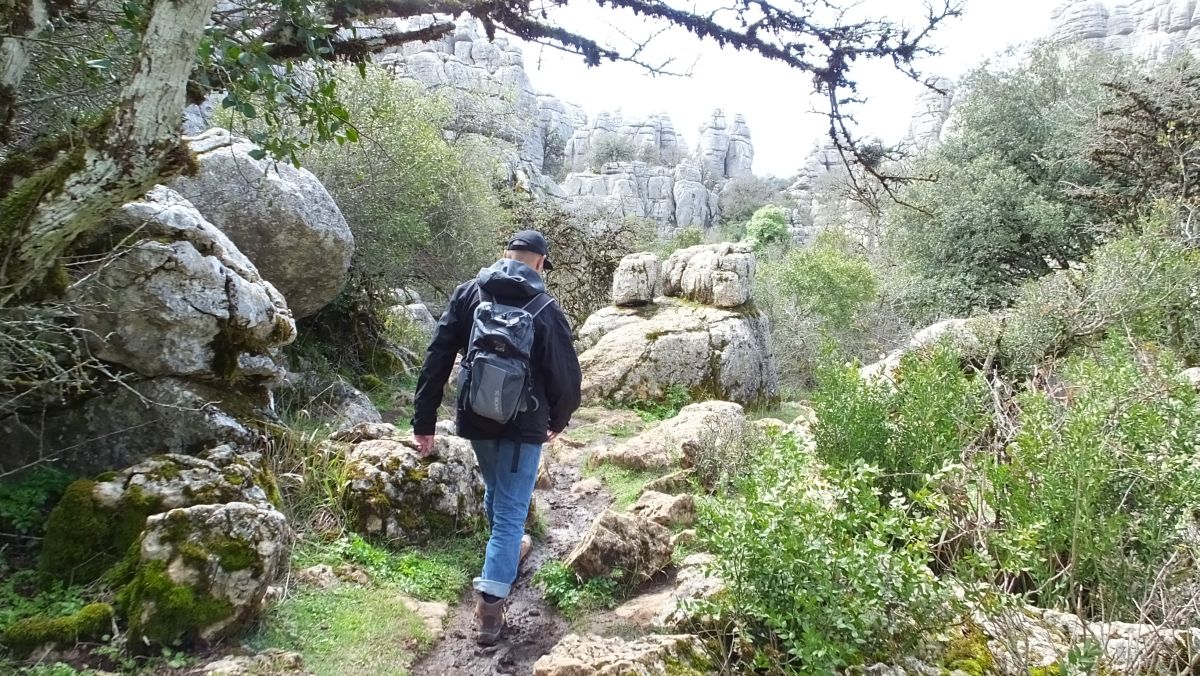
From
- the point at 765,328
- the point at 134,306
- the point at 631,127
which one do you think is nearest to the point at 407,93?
the point at 765,328

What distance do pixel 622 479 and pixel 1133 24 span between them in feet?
176

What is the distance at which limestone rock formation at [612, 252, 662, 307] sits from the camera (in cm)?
1155

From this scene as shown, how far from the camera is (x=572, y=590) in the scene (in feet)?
13.2

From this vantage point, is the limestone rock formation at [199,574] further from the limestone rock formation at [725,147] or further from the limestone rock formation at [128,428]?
the limestone rock formation at [725,147]

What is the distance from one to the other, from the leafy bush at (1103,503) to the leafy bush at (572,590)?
2162 millimetres

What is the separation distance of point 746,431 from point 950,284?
1132 cm

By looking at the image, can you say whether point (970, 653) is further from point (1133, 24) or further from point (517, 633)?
point (1133, 24)

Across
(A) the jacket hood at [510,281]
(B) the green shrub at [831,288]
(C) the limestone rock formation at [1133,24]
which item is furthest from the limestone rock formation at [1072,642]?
(C) the limestone rock formation at [1133,24]

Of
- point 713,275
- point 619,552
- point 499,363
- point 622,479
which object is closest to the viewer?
point 499,363

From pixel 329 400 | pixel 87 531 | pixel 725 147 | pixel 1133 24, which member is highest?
pixel 1133 24

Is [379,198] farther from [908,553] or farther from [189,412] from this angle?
[908,553]

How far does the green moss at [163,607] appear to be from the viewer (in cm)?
282

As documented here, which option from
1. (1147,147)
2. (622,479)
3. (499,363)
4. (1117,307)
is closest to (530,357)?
(499,363)

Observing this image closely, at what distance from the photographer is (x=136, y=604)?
286cm
